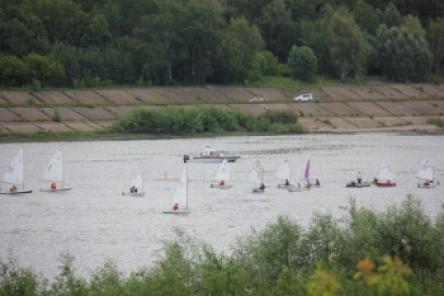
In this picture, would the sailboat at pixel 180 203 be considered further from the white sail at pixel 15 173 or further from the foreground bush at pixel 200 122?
the foreground bush at pixel 200 122

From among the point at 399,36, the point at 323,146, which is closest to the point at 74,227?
the point at 323,146

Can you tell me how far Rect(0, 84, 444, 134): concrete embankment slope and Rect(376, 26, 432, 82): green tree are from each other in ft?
10.1

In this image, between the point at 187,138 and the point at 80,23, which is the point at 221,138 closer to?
the point at 187,138

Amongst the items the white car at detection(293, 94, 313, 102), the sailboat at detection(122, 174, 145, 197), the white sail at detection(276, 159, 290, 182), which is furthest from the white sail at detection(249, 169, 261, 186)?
the white car at detection(293, 94, 313, 102)

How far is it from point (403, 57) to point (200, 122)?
45.6 metres

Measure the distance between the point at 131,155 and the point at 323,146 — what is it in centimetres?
2037

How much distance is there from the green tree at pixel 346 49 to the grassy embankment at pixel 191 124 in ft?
92.2

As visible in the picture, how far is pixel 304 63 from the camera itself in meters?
164

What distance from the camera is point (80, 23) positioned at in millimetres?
157250

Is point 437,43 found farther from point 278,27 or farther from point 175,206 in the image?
point 175,206

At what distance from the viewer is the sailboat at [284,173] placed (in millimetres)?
86688

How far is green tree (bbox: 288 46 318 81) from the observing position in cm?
16388

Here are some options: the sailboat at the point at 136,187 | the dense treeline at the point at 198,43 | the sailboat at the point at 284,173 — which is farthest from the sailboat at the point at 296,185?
the dense treeline at the point at 198,43

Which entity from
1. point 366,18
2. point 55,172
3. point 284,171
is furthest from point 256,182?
point 366,18
